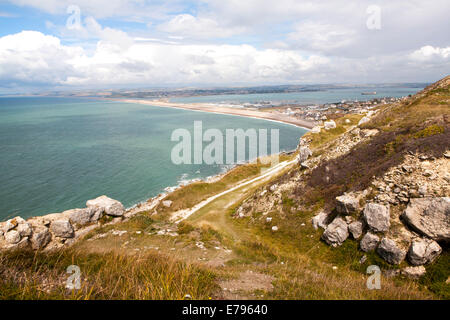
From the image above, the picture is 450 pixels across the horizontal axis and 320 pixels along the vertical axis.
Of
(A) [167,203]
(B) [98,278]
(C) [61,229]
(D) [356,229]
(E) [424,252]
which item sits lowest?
(A) [167,203]

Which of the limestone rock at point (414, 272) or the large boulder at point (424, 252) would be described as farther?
the large boulder at point (424, 252)

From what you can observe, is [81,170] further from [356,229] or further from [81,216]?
[356,229]

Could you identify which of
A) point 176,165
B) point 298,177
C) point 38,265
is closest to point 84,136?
point 176,165

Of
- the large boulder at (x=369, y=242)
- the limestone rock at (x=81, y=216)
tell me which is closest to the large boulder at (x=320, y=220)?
the large boulder at (x=369, y=242)

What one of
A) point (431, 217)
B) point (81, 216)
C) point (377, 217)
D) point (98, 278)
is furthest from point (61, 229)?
point (431, 217)

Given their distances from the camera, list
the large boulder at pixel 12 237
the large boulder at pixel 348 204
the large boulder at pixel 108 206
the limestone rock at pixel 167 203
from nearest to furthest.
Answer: the large boulder at pixel 12 237 → the large boulder at pixel 348 204 → the large boulder at pixel 108 206 → the limestone rock at pixel 167 203

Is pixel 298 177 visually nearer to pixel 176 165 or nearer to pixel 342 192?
pixel 342 192

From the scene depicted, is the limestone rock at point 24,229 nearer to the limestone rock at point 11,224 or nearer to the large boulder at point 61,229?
the limestone rock at point 11,224
